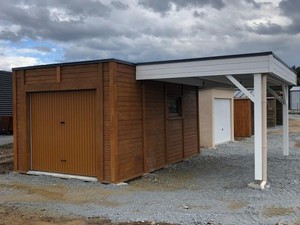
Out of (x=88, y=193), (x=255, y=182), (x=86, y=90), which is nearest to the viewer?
(x=88, y=193)

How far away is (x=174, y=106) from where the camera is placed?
12242 mm

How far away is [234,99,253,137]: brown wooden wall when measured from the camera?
21.1 m

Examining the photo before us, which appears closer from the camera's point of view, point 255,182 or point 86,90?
point 255,182

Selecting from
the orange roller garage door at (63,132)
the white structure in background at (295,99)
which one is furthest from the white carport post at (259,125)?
the white structure in background at (295,99)

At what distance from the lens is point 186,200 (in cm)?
726

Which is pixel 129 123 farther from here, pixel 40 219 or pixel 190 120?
pixel 190 120

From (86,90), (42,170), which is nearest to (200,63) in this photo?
(86,90)

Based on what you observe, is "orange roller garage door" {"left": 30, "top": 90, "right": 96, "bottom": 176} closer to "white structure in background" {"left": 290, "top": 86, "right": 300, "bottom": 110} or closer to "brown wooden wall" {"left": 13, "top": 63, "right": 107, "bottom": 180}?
"brown wooden wall" {"left": 13, "top": 63, "right": 107, "bottom": 180}

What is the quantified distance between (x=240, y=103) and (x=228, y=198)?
14307 mm

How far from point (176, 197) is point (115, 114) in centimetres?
238

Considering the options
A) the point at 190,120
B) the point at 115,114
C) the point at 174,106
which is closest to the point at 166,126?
the point at 174,106

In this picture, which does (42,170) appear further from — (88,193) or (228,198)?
(228,198)

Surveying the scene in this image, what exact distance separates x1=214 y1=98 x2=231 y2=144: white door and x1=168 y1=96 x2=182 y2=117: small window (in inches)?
195

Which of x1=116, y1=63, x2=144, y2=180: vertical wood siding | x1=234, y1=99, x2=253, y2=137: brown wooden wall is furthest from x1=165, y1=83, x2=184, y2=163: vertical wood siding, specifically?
x1=234, y1=99, x2=253, y2=137: brown wooden wall
